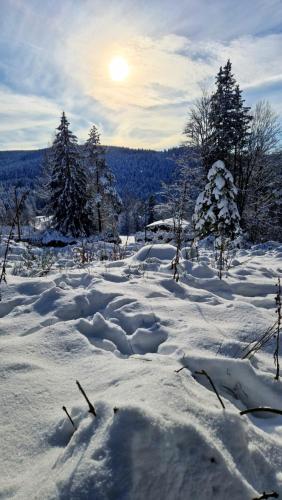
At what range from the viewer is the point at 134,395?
1.26 metres

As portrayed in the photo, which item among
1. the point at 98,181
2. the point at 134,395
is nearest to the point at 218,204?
the point at 134,395

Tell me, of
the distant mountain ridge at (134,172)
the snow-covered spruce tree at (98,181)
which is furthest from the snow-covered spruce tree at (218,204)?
the distant mountain ridge at (134,172)

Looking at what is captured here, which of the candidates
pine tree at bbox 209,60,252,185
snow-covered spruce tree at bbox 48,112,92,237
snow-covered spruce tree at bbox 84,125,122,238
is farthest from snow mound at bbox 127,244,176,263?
snow-covered spruce tree at bbox 84,125,122,238

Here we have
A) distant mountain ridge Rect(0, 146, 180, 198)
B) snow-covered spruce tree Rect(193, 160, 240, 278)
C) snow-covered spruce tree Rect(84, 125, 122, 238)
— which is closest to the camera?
snow-covered spruce tree Rect(193, 160, 240, 278)

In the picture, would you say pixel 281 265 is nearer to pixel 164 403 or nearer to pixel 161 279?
pixel 161 279

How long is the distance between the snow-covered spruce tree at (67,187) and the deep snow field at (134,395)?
2285 centimetres

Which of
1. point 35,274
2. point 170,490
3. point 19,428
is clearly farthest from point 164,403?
point 35,274

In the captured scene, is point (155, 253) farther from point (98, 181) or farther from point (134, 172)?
point (134, 172)

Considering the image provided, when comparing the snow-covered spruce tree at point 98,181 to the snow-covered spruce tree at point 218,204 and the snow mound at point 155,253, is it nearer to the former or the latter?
the snow-covered spruce tree at point 218,204

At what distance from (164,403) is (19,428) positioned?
24.9 inches

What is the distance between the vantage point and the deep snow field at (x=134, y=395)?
0.95 meters

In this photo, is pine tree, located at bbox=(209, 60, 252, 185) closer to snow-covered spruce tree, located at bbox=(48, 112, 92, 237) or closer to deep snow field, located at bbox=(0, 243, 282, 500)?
snow-covered spruce tree, located at bbox=(48, 112, 92, 237)

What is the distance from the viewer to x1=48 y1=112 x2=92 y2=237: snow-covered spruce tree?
25.3 metres

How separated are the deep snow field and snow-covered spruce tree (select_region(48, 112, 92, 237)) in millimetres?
22853
